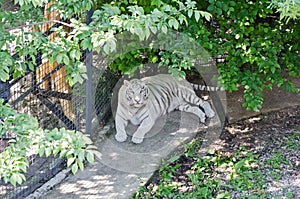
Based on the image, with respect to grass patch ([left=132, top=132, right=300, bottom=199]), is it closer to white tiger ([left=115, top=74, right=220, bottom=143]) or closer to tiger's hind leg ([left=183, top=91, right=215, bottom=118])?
white tiger ([left=115, top=74, right=220, bottom=143])

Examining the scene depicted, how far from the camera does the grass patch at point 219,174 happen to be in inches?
170

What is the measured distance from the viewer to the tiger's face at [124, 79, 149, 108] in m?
5.23

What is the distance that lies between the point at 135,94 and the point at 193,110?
86cm

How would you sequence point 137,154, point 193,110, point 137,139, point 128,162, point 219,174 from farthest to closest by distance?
point 193,110
point 137,139
point 137,154
point 128,162
point 219,174

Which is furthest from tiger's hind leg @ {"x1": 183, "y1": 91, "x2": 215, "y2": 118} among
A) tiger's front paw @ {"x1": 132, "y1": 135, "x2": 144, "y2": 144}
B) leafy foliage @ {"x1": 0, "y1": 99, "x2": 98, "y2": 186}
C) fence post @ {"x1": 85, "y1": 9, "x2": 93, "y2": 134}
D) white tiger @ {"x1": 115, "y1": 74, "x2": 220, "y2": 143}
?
leafy foliage @ {"x1": 0, "y1": 99, "x2": 98, "y2": 186}

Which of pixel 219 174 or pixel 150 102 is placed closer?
pixel 219 174

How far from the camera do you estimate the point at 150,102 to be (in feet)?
18.0

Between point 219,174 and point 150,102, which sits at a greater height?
point 150,102

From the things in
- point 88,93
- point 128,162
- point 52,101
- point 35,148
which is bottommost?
point 128,162

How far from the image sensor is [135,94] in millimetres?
5242

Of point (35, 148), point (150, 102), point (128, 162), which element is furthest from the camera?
point (150, 102)

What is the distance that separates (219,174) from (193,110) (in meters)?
1.32

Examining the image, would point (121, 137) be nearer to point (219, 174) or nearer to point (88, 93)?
point (88, 93)

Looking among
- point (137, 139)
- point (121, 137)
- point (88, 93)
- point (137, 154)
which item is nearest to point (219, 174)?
point (137, 154)
